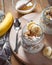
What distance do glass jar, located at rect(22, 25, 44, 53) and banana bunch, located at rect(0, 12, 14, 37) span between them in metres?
0.09

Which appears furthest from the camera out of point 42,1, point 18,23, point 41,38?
point 42,1

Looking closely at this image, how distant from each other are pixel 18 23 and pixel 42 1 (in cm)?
20

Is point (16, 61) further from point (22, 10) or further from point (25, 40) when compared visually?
point (22, 10)

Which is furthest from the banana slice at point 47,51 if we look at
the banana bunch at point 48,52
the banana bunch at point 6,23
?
the banana bunch at point 6,23

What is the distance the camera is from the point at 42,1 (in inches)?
43.6

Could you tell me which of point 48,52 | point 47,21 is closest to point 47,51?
point 48,52

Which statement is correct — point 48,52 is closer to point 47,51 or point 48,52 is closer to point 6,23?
point 47,51

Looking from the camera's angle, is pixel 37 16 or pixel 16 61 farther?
pixel 37 16

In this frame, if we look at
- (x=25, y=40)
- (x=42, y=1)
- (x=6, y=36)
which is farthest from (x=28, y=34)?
(x=42, y=1)

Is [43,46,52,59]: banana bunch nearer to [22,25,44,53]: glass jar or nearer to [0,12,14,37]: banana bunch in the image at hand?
[22,25,44,53]: glass jar

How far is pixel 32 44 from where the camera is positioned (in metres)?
0.87

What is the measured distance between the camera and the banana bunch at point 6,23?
96 cm

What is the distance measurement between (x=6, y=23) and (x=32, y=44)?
168 millimetres

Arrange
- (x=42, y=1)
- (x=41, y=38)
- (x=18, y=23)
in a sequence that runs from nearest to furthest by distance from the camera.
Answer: (x=41, y=38) → (x=18, y=23) → (x=42, y=1)
